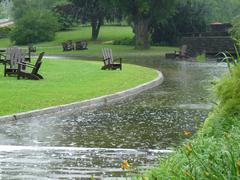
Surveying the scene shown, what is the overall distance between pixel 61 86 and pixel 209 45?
1364 inches

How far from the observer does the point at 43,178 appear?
9.28 meters

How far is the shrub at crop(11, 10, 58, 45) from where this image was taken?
272 feet

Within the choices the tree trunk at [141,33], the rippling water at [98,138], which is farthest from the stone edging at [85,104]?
the tree trunk at [141,33]

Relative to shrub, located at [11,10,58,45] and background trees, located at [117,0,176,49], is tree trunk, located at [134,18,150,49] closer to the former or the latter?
background trees, located at [117,0,176,49]

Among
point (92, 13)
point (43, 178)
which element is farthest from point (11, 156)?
point (92, 13)

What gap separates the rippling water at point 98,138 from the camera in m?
10.1

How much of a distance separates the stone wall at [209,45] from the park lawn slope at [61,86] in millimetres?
24176

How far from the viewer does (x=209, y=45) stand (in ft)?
187

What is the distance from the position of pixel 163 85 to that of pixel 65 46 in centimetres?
4021

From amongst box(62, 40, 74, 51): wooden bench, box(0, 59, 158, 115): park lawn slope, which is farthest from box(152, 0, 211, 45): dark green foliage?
box(0, 59, 158, 115): park lawn slope

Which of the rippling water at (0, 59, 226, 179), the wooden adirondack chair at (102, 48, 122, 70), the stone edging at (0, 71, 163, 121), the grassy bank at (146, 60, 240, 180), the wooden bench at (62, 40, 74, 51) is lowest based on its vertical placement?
the wooden bench at (62, 40, 74, 51)

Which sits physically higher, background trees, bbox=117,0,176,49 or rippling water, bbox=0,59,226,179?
rippling water, bbox=0,59,226,179

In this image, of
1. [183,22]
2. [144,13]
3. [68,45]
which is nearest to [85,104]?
[68,45]

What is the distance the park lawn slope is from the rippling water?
117 cm
